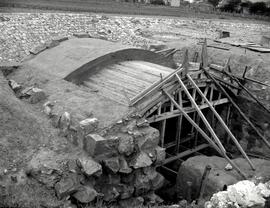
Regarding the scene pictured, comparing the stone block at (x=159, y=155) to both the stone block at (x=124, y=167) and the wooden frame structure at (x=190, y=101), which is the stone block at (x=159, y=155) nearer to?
the stone block at (x=124, y=167)

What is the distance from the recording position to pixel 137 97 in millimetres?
9477

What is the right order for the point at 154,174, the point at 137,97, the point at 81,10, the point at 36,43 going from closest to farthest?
the point at 154,174 < the point at 137,97 < the point at 36,43 < the point at 81,10

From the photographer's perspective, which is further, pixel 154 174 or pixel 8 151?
pixel 154 174

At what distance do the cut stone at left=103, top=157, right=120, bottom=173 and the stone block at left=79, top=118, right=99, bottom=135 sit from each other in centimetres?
87

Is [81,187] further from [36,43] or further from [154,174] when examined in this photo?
[36,43]

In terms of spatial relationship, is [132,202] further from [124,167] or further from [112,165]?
[112,165]

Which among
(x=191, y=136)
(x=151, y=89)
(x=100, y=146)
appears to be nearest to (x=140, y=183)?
(x=100, y=146)

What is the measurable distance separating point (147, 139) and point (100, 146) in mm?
1447

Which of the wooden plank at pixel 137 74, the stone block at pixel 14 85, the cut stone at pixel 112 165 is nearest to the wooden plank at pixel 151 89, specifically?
the wooden plank at pixel 137 74

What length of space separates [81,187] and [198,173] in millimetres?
3586

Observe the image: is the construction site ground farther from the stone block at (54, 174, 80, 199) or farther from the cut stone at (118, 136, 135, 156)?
the cut stone at (118, 136, 135, 156)

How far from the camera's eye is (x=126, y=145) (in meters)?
8.33

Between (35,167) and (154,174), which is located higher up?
(35,167)

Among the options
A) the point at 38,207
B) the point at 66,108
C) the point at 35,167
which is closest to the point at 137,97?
the point at 66,108
